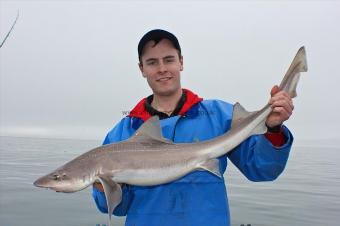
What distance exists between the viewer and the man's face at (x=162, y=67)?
519 cm

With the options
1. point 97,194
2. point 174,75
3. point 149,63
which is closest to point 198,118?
point 174,75

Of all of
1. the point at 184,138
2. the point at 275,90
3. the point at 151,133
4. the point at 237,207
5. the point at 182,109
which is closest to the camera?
the point at 275,90

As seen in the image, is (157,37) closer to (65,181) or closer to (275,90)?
(275,90)

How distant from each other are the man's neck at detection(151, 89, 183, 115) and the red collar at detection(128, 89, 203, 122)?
0.15 meters

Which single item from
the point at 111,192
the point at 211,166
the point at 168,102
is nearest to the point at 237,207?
the point at 168,102

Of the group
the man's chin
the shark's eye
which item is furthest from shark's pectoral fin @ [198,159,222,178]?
the shark's eye

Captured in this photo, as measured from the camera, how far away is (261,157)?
4.55 m

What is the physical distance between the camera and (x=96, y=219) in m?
12.9

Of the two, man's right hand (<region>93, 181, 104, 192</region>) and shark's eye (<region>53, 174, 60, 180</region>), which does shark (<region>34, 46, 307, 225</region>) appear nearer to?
shark's eye (<region>53, 174, 60, 180</region>)

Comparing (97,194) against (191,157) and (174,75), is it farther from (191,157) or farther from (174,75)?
(174,75)

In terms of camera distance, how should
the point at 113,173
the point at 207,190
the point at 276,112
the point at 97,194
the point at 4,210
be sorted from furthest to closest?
the point at 4,210, the point at 97,194, the point at 207,190, the point at 113,173, the point at 276,112

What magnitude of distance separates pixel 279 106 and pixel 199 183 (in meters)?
1.42

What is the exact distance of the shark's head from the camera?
4309 millimetres

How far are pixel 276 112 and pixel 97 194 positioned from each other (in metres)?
2.52
